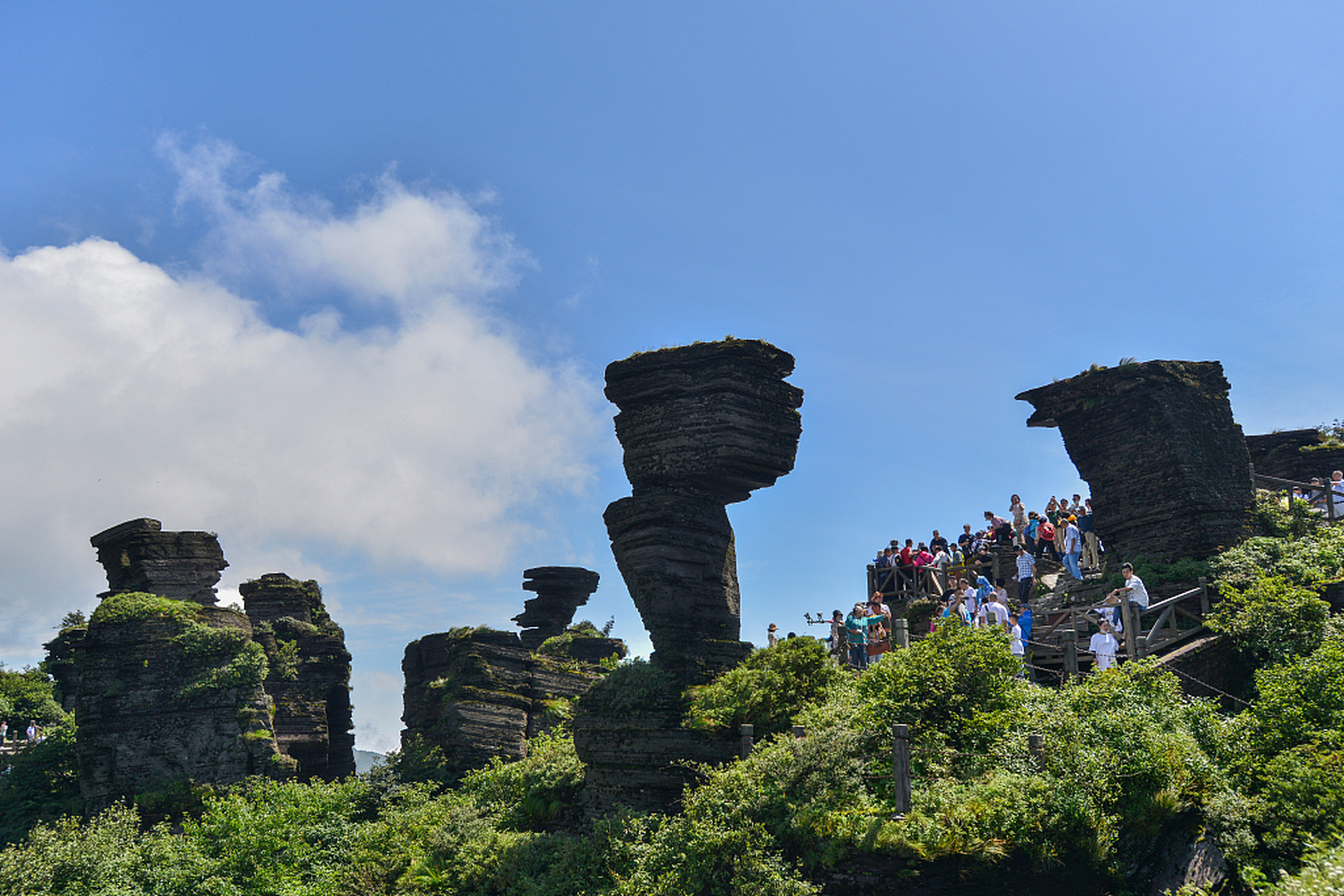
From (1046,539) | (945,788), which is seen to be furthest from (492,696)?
(945,788)

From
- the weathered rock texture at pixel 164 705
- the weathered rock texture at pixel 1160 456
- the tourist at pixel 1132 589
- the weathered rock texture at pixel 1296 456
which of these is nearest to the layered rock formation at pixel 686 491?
the tourist at pixel 1132 589

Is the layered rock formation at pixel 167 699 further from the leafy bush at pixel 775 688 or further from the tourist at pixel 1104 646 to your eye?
the tourist at pixel 1104 646

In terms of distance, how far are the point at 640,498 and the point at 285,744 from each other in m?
27.8

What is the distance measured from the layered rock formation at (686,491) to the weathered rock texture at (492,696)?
993cm

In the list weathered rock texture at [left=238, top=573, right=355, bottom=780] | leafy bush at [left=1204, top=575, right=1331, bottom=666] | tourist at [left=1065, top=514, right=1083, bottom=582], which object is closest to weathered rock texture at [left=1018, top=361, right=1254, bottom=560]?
tourist at [left=1065, top=514, right=1083, bottom=582]

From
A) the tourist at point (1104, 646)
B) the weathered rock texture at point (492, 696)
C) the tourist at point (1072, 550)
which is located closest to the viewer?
the tourist at point (1104, 646)

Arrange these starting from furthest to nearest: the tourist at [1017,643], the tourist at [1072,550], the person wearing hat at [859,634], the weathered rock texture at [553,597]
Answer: the weathered rock texture at [553,597]
the tourist at [1072,550]
the person wearing hat at [859,634]
the tourist at [1017,643]

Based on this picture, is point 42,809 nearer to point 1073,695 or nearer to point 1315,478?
point 1073,695

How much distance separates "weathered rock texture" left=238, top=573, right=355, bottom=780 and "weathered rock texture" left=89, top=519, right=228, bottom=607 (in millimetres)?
3750

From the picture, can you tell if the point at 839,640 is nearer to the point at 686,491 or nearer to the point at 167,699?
the point at 686,491

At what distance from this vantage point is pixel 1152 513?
26.0 metres

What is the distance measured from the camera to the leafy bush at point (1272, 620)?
18.2m

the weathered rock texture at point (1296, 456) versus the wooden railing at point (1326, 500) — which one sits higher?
the weathered rock texture at point (1296, 456)

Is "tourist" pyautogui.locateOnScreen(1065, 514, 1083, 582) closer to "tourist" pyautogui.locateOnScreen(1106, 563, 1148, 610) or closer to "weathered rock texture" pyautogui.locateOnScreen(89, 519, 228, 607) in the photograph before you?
"tourist" pyautogui.locateOnScreen(1106, 563, 1148, 610)
